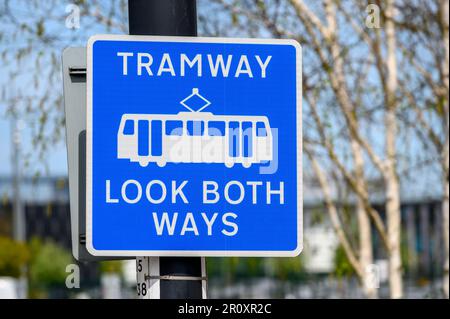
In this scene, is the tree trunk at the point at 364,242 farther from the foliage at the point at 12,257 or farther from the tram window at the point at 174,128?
the foliage at the point at 12,257

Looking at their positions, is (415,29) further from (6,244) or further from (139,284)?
(6,244)

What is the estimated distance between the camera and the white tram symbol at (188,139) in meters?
3.72

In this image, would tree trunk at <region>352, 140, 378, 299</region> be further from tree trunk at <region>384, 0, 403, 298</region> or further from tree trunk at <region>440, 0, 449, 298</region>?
tree trunk at <region>440, 0, 449, 298</region>

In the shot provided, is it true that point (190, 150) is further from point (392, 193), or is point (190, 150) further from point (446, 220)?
point (392, 193)

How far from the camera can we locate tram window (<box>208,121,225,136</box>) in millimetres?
3738

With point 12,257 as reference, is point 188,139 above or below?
above

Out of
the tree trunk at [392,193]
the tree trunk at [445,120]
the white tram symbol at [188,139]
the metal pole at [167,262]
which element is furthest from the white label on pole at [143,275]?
the tree trunk at [392,193]

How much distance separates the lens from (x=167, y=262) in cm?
388

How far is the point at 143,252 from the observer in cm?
374

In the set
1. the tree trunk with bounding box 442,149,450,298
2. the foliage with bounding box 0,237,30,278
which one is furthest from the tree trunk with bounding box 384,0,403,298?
the foliage with bounding box 0,237,30,278

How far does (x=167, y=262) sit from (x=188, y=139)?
0.42 metres

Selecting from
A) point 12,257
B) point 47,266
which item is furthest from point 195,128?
point 47,266

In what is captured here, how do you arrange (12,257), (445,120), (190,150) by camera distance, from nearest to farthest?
(190,150) → (445,120) → (12,257)
